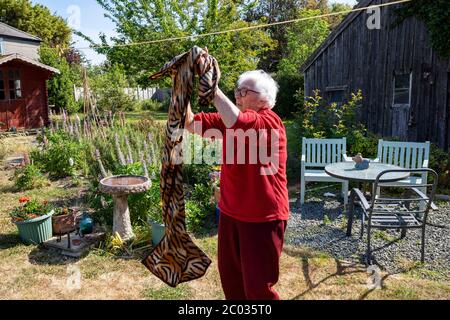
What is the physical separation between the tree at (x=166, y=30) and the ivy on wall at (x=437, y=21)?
6.21m

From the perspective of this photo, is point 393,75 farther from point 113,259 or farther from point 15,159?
point 15,159

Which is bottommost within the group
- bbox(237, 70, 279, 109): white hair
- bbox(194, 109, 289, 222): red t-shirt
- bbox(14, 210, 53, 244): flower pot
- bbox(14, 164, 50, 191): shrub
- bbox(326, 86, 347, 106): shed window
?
bbox(14, 210, 53, 244): flower pot

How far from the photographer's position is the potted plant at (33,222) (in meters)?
4.35

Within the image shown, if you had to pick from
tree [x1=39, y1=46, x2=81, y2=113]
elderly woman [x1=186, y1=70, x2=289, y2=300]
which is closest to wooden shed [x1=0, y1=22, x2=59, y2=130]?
tree [x1=39, y1=46, x2=81, y2=113]

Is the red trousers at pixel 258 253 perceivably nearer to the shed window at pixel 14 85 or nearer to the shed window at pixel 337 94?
the shed window at pixel 337 94

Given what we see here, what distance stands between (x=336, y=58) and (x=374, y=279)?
7856 mm

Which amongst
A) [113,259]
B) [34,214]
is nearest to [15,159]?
[34,214]

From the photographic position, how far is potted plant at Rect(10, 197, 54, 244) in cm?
435

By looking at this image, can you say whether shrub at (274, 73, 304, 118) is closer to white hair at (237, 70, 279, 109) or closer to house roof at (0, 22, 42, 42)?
house roof at (0, 22, 42, 42)

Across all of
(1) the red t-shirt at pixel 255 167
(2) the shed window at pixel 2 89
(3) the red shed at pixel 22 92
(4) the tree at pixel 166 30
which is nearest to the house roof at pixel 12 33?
(3) the red shed at pixel 22 92

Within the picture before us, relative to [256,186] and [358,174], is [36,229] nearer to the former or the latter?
[256,186]

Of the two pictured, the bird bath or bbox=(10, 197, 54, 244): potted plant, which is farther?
bbox=(10, 197, 54, 244): potted plant

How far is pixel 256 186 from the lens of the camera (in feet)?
7.02

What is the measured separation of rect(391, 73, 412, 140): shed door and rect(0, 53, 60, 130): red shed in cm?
1238
